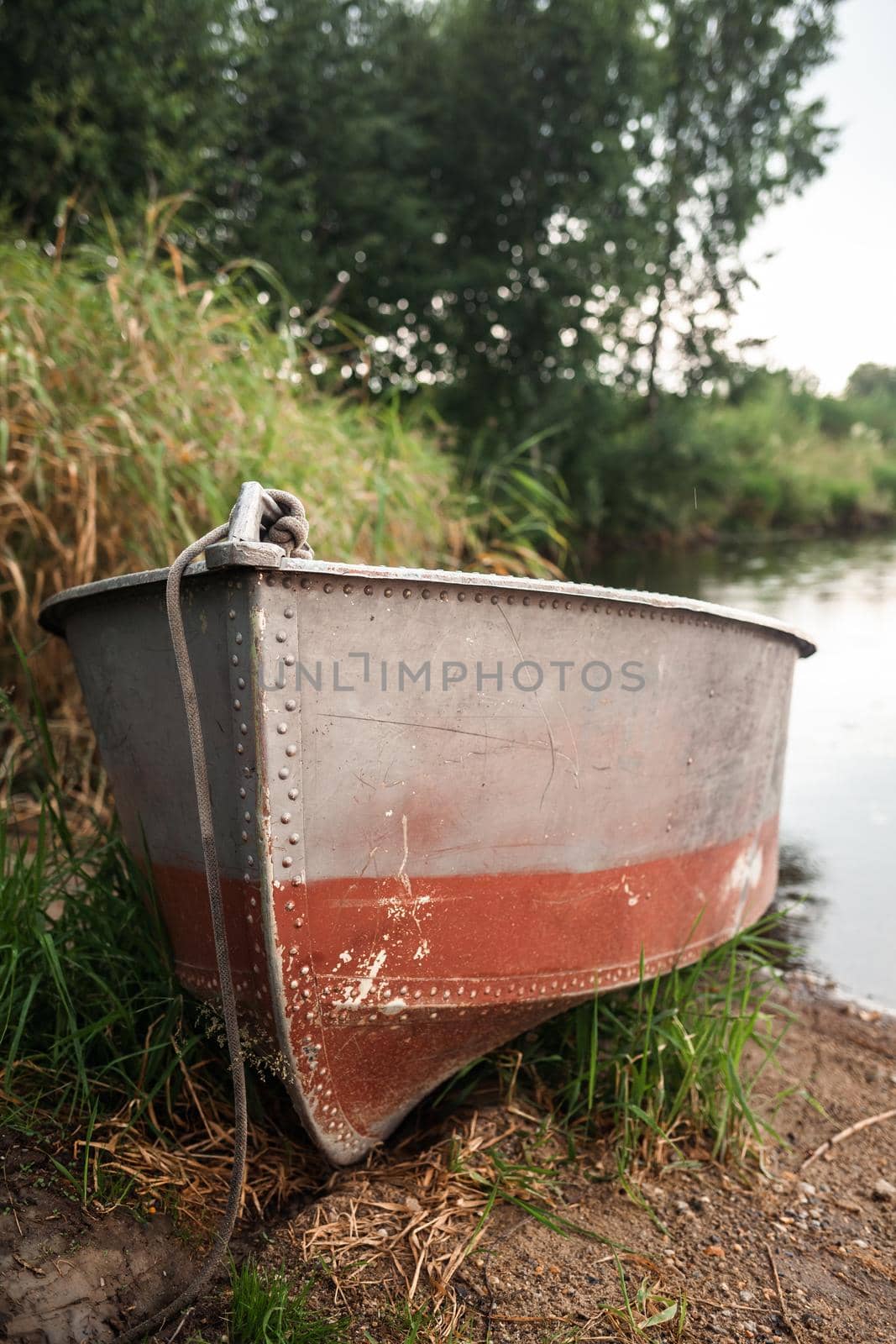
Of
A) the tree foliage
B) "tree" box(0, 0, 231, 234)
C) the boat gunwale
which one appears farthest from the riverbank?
the tree foliage

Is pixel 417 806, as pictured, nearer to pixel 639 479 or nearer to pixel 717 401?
pixel 639 479

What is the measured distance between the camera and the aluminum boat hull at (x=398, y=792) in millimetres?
1569

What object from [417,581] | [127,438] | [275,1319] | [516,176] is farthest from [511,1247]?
[516,176]

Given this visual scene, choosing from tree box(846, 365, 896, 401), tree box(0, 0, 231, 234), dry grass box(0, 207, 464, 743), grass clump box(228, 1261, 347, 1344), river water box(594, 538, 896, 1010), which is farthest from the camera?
tree box(846, 365, 896, 401)

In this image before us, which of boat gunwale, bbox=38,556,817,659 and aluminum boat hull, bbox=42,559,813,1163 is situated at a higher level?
boat gunwale, bbox=38,556,817,659

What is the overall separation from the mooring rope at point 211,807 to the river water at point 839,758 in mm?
1762

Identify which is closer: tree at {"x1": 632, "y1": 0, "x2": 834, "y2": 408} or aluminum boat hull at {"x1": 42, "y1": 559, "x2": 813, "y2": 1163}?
aluminum boat hull at {"x1": 42, "y1": 559, "x2": 813, "y2": 1163}

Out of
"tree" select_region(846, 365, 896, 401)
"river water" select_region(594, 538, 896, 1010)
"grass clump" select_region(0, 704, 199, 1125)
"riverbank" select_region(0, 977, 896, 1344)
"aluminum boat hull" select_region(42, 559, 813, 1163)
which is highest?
"tree" select_region(846, 365, 896, 401)

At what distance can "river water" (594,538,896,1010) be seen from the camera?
3.69m

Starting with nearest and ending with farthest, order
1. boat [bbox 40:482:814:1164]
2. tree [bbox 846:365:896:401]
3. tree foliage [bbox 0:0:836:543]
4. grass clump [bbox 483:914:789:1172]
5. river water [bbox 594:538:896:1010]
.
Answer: boat [bbox 40:482:814:1164] → grass clump [bbox 483:914:789:1172] → river water [bbox 594:538:896:1010] → tree foliage [bbox 0:0:836:543] → tree [bbox 846:365:896:401]

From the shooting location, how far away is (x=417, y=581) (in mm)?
1607

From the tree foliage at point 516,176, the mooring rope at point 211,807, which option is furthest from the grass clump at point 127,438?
the tree foliage at point 516,176

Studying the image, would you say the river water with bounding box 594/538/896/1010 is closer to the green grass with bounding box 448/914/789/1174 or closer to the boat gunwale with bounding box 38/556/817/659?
the boat gunwale with bounding box 38/556/817/659

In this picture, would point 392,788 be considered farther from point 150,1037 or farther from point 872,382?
point 872,382
